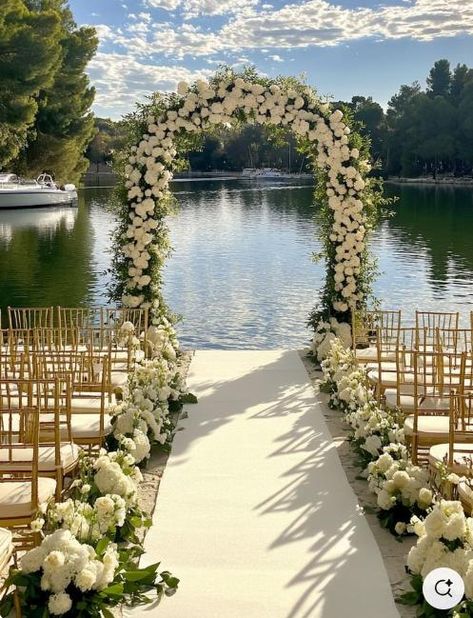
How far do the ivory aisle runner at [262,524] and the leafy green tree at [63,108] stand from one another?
144 ft

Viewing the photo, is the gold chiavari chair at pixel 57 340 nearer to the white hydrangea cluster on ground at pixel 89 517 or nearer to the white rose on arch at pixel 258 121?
the white rose on arch at pixel 258 121

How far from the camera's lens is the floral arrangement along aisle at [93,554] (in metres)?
3.79

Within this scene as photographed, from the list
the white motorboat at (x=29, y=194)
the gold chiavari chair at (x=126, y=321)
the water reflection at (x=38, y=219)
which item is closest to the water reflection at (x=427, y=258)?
the gold chiavari chair at (x=126, y=321)

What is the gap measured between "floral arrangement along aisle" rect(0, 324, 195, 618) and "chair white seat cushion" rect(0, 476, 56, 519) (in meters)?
0.11

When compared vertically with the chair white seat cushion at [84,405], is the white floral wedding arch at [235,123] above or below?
above

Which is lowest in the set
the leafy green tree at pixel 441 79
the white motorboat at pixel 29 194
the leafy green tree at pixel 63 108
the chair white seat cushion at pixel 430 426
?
the chair white seat cushion at pixel 430 426

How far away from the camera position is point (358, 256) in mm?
11094

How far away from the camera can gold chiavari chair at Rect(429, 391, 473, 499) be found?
4.88m

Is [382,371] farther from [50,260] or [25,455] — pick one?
[50,260]

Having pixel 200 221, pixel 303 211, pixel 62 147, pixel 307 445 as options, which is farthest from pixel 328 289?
pixel 62 147

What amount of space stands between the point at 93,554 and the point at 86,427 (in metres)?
2.10

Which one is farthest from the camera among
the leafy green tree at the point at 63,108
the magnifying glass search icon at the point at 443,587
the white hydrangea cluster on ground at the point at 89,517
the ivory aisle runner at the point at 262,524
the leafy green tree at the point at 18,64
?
the leafy green tree at the point at 63,108

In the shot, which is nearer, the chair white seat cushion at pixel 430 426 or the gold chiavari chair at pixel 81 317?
the chair white seat cushion at pixel 430 426

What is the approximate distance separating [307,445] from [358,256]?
4609mm
